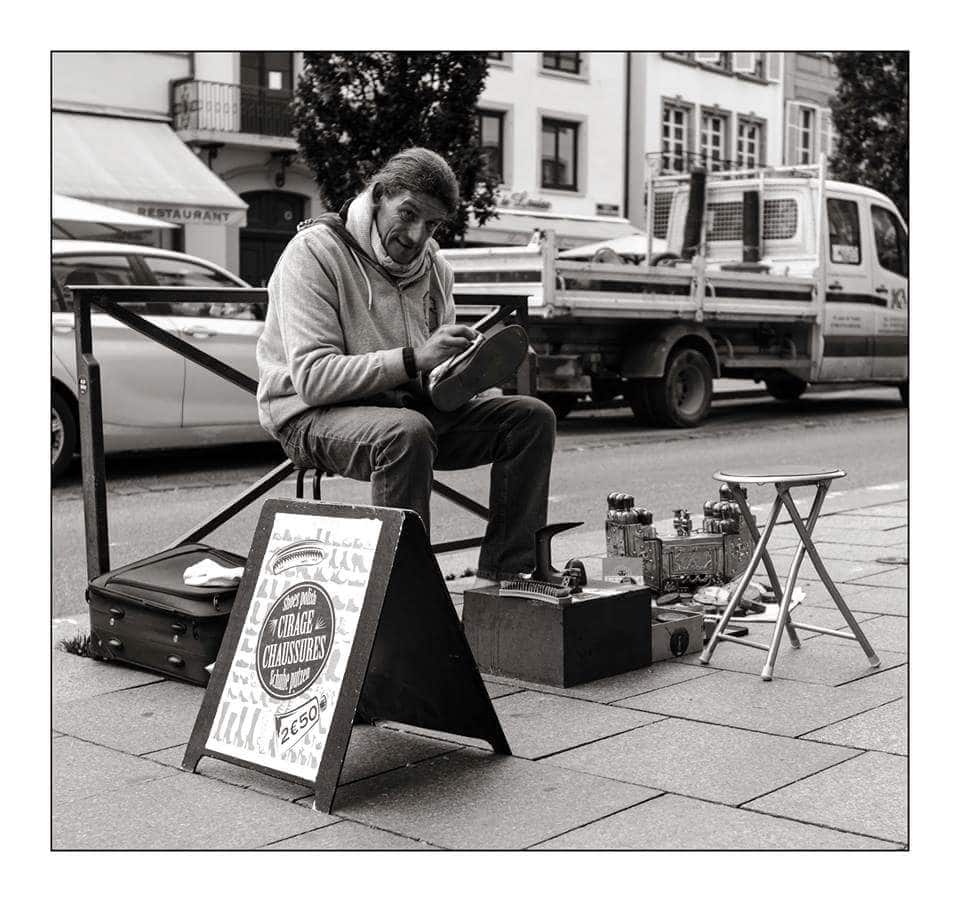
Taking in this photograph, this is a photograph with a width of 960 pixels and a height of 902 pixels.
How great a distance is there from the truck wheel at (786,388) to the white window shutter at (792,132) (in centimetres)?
1875

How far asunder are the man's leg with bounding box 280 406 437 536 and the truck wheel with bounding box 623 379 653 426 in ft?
32.5

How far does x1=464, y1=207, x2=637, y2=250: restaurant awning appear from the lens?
2694cm

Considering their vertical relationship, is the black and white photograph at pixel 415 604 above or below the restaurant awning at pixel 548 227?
below

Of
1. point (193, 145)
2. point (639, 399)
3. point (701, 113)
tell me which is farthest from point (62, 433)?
point (701, 113)

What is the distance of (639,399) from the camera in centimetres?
1420

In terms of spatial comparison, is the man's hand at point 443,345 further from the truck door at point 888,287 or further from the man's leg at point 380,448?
the truck door at point 888,287

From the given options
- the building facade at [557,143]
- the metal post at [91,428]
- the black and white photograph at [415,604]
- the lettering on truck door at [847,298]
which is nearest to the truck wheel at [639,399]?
the lettering on truck door at [847,298]

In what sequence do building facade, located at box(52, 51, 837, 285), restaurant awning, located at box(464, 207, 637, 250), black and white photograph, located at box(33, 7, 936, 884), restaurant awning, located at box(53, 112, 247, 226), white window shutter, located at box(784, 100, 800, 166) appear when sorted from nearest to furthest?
black and white photograph, located at box(33, 7, 936, 884), restaurant awning, located at box(53, 112, 247, 226), building facade, located at box(52, 51, 837, 285), restaurant awning, located at box(464, 207, 637, 250), white window shutter, located at box(784, 100, 800, 166)

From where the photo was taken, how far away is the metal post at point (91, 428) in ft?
15.5

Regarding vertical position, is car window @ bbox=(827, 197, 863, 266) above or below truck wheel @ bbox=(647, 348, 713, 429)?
above

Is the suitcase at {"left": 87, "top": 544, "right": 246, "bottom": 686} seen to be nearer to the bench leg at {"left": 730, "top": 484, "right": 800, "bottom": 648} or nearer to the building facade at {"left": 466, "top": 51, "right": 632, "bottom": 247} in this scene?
the bench leg at {"left": 730, "top": 484, "right": 800, "bottom": 648}

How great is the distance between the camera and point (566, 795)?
333cm

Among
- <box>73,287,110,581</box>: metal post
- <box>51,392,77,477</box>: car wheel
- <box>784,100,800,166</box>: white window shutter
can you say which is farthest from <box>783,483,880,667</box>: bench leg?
<box>784,100,800,166</box>: white window shutter

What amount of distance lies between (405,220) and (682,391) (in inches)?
403
